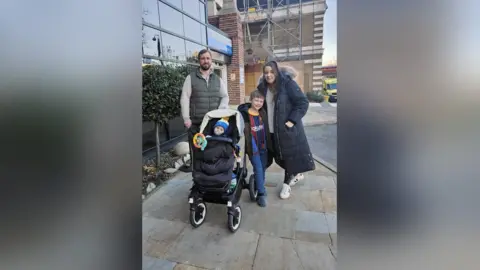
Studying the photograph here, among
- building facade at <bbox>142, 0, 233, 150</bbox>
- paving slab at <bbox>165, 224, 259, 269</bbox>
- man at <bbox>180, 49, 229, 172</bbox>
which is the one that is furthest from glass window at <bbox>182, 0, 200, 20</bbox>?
paving slab at <bbox>165, 224, 259, 269</bbox>

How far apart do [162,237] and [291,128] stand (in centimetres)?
115

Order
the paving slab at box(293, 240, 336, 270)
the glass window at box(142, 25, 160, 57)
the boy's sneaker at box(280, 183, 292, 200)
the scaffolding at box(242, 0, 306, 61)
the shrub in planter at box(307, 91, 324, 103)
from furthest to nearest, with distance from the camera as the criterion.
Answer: the boy's sneaker at box(280, 183, 292, 200) → the glass window at box(142, 25, 160, 57) → the scaffolding at box(242, 0, 306, 61) → the shrub in planter at box(307, 91, 324, 103) → the paving slab at box(293, 240, 336, 270)

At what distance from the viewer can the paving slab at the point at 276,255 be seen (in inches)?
50.3

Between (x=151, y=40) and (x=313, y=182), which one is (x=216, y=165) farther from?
(x=151, y=40)

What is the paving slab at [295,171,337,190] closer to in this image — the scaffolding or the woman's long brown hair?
the woman's long brown hair

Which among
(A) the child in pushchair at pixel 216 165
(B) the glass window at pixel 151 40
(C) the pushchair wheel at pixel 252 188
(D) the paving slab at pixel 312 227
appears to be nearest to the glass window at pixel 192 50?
(B) the glass window at pixel 151 40

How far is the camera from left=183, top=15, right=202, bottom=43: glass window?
2023 millimetres

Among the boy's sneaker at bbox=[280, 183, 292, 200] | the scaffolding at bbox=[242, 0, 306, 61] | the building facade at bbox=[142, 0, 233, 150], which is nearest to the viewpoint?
the scaffolding at bbox=[242, 0, 306, 61]

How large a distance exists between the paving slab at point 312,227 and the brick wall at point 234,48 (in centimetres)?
95
